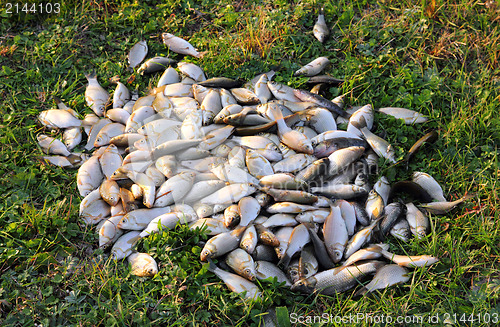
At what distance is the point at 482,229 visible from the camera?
2.95m

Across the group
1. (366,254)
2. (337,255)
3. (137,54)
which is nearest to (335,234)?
(337,255)

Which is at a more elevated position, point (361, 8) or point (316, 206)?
point (361, 8)

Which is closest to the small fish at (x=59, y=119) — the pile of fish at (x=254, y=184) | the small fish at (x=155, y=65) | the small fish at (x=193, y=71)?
the pile of fish at (x=254, y=184)

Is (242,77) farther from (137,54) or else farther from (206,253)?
(206,253)

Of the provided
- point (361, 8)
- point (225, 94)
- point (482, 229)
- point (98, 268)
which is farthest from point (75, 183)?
point (361, 8)

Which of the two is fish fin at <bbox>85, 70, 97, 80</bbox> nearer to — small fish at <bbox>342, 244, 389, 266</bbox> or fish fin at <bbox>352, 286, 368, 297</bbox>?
small fish at <bbox>342, 244, 389, 266</bbox>

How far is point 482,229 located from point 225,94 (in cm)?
233

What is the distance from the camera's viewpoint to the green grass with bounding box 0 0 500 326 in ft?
8.78

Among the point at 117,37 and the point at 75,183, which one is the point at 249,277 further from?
the point at 117,37

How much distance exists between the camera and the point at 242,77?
4.15 meters

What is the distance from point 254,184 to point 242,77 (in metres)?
1.50

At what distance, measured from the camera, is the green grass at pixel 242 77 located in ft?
8.78

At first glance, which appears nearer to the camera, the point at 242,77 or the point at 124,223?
the point at 124,223

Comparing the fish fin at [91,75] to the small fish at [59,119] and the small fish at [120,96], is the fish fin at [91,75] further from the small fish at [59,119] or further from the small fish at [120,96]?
the small fish at [59,119]
